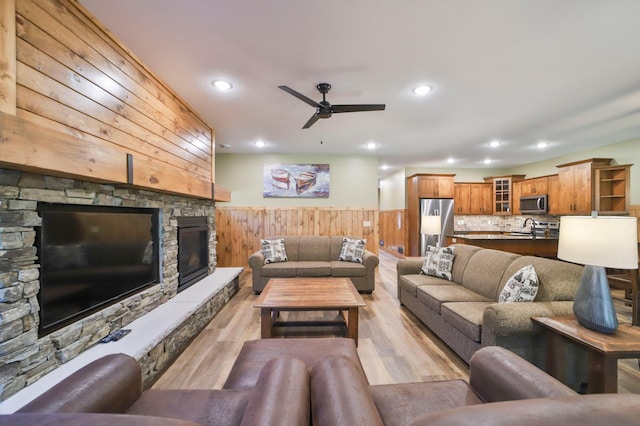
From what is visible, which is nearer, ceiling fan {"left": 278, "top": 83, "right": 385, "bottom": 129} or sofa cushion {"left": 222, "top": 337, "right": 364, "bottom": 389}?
sofa cushion {"left": 222, "top": 337, "right": 364, "bottom": 389}

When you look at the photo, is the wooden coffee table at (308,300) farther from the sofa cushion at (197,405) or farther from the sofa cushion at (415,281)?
the sofa cushion at (197,405)

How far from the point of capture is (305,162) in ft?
18.6

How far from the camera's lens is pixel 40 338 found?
1.45m

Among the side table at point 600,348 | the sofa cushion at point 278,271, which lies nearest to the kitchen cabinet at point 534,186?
the side table at point 600,348

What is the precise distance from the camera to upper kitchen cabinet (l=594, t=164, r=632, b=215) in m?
4.60

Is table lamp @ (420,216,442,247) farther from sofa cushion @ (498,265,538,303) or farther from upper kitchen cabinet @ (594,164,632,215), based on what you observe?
upper kitchen cabinet @ (594,164,632,215)

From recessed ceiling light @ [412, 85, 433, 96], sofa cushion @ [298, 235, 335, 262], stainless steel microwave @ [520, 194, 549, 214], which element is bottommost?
sofa cushion @ [298, 235, 335, 262]

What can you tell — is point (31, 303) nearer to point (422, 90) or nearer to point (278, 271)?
point (278, 271)

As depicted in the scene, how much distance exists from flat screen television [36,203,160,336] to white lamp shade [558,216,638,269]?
327cm

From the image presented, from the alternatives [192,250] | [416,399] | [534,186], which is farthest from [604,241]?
[534,186]

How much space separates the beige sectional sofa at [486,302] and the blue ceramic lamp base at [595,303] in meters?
0.26

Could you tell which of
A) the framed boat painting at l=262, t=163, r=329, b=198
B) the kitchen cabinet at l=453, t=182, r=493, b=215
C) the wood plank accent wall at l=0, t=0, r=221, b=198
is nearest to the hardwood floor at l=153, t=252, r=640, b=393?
the wood plank accent wall at l=0, t=0, r=221, b=198

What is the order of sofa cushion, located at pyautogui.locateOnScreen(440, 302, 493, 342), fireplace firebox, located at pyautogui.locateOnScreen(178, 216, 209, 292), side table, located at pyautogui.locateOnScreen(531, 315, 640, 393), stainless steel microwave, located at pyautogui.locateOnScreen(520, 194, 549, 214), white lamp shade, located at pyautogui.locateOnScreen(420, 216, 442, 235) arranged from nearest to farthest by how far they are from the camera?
side table, located at pyautogui.locateOnScreen(531, 315, 640, 393)
sofa cushion, located at pyautogui.locateOnScreen(440, 302, 493, 342)
fireplace firebox, located at pyautogui.locateOnScreen(178, 216, 209, 292)
white lamp shade, located at pyautogui.locateOnScreen(420, 216, 442, 235)
stainless steel microwave, located at pyautogui.locateOnScreen(520, 194, 549, 214)

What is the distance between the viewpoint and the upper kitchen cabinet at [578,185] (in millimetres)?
4852
